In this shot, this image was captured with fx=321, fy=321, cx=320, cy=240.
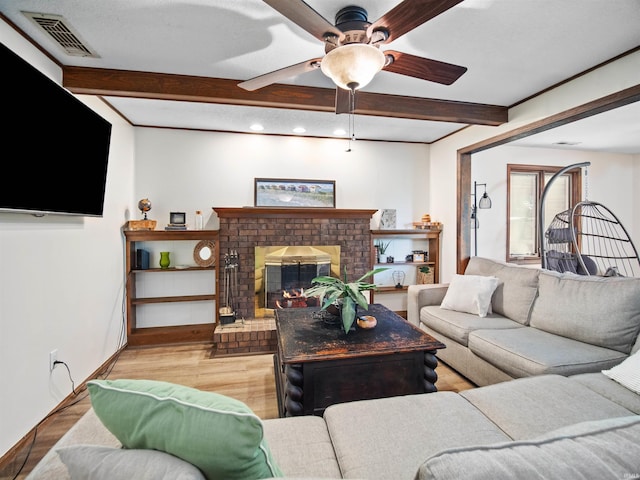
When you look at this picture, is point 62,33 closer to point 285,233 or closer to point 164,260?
point 164,260

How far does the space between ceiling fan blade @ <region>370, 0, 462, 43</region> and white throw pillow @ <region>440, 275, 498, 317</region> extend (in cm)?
231

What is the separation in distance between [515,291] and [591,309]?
2.09 ft

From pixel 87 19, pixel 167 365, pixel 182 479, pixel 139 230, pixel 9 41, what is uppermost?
pixel 87 19

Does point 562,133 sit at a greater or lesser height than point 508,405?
greater

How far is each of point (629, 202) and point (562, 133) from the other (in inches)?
93.6

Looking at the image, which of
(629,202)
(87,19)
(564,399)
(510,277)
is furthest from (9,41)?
(629,202)

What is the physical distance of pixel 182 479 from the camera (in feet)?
2.05

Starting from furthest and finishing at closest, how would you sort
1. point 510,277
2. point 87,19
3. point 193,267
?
point 193,267 < point 510,277 < point 87,19

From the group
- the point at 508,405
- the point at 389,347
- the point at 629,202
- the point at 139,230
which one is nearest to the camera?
the point at 508,405

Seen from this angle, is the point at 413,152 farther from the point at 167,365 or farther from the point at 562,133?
the point at 167,365

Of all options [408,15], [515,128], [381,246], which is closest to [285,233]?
[381,246]

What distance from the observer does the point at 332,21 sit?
72.3 inches

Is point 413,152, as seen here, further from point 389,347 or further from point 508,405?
point 508,405

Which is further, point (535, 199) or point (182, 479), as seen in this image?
point (535, 199)
